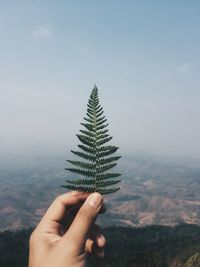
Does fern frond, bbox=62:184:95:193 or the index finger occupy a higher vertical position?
fern frond, bbox=62:184:95:193

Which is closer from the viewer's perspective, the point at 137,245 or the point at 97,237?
the point at 97,237

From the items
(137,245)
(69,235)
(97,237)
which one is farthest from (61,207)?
(137,245)

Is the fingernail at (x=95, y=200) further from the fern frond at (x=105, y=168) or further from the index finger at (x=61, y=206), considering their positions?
the index finger at (x=61, y=206)

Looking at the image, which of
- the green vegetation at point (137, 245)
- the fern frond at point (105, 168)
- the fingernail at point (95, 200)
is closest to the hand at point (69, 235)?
the fingernail at point (95, 200)

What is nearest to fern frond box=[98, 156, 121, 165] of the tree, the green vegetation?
the tree

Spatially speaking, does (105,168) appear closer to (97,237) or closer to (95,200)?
(95,200)

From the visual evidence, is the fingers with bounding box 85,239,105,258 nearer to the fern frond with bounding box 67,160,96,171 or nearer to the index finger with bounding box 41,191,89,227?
the index finger with bounding box 41,191,89,227
